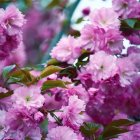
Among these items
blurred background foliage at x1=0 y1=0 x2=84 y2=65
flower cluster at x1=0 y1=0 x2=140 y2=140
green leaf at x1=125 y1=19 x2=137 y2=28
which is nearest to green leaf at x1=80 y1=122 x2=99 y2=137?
flower cluster at x1=0 y1=0 x2=140 y2=140

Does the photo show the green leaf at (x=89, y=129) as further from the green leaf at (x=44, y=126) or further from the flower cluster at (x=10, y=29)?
the flower cluster at (x=10, y=29)

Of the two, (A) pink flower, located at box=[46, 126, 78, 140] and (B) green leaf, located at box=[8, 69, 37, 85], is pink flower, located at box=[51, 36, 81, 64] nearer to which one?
(B) green leaf, located at box=[8, 69, 37, 85]

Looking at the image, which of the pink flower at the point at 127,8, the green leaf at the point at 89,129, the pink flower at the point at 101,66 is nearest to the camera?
the green leaf at the point at 89,129

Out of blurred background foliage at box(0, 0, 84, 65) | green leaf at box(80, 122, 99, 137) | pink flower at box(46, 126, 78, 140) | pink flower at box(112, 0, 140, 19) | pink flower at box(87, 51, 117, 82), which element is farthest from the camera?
blurred background foliage at box(0, 0, 84, 65)

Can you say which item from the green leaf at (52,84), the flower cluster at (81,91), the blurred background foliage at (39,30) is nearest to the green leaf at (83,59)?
the flower cluster at (81,91)

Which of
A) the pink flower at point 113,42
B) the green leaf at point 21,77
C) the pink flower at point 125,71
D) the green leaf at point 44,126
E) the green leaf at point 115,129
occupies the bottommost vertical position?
the green leaf at point 115,129

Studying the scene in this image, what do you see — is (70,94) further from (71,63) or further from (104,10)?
(104,10)

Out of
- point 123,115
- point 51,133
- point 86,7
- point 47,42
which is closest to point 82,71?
point 123,115

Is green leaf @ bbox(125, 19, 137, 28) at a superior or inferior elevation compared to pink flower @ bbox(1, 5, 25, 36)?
inferior
